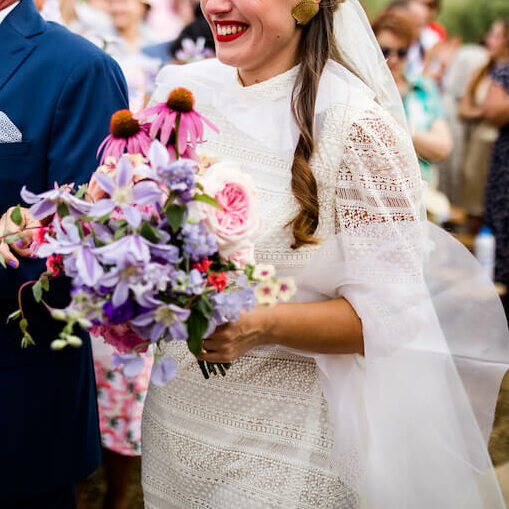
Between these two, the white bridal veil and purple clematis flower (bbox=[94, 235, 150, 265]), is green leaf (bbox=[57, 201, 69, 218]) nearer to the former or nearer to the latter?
purple clematis flower (bbox=[94, 235, 150, 265])

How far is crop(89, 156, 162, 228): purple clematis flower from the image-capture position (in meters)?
1.44

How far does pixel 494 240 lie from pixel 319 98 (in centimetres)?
472

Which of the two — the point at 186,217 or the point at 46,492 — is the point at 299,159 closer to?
the point at 186,217

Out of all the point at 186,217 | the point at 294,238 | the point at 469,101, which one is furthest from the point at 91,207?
the point at 469,101

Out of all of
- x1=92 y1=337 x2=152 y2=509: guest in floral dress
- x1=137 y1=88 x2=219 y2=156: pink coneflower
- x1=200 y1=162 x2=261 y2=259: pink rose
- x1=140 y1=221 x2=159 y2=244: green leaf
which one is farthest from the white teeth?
x1=92 y1=337 x2=152 y2=509: guest in floral dress

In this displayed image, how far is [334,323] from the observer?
200 centimetres

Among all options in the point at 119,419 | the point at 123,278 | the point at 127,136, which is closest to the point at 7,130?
the point at 127,136

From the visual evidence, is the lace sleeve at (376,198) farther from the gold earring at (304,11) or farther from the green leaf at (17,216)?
the green leaf at (17,216)

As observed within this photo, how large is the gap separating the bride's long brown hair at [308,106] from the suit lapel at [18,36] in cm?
70

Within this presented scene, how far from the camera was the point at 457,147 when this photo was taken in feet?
28.1

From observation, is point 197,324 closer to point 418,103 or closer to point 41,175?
point 41,175

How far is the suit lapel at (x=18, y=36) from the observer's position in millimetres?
2125

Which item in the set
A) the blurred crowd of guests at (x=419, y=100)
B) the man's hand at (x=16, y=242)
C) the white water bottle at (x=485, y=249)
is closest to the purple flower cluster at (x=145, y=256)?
the man's hand at (x=16, y=242)

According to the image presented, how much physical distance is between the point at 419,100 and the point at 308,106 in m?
3.76
